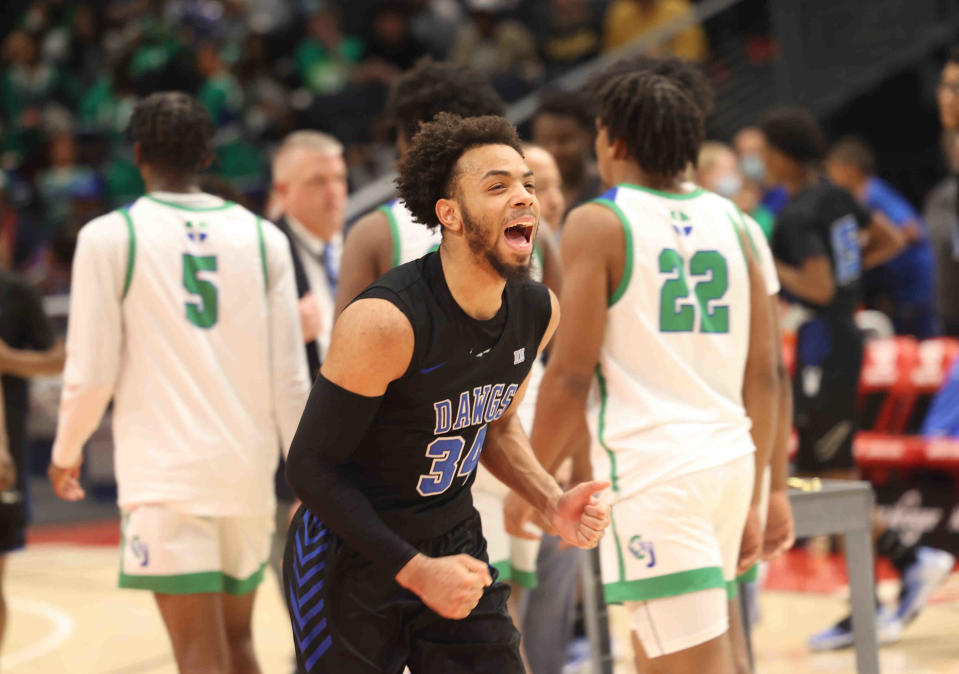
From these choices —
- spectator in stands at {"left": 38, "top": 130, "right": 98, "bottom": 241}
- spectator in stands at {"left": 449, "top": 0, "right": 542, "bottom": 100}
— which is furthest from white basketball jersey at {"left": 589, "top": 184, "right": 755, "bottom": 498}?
spectator in stands at {"left": 38, "top": 130, "right": 98, "bottom": 241}

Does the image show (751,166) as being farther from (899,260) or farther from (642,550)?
(642,550)

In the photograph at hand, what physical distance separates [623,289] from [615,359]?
0.63 ft

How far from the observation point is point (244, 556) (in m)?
3.91

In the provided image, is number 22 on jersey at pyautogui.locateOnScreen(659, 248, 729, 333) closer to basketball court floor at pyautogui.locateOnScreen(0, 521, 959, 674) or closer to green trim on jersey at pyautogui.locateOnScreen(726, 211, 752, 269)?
green trim on jersey at pyautogui.locateOnScreen(726, 211, 752, 269)

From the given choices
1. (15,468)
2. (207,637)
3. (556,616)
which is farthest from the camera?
(15,468)

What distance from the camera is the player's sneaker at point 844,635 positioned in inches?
234

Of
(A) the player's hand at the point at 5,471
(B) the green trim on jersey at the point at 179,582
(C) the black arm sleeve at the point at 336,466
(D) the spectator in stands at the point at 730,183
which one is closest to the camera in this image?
(C) the black arm sleeve at the point at 336,466

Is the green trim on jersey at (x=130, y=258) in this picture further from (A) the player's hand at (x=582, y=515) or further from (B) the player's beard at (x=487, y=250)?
(A) the player's hand at (x=582, y=515)

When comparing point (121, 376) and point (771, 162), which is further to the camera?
point (771, 162)

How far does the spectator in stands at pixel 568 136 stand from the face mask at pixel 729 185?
140 inches

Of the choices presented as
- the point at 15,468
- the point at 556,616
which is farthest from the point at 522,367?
the point at 15,468

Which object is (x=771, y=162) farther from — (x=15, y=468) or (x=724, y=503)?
(x=15, y=468)

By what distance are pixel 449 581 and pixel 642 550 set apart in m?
0.98

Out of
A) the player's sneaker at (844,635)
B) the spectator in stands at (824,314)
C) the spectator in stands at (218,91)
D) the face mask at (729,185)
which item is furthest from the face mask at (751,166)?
the spectator in stands at (218,91)
